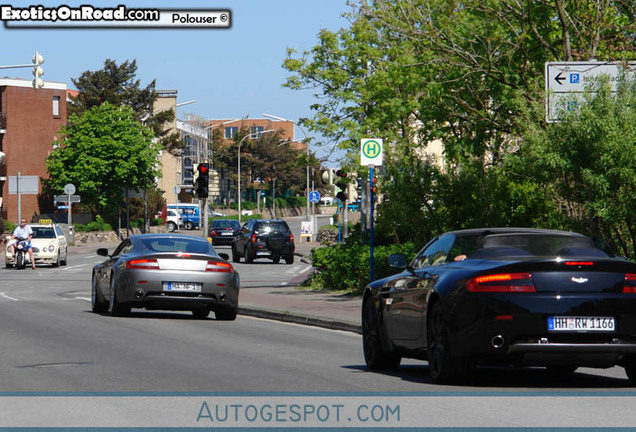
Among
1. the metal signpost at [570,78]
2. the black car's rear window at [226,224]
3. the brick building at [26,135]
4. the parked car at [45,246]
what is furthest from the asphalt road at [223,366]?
the brick building at [26,135]

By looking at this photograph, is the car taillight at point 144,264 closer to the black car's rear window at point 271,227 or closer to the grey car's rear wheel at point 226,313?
the grey car's rear wheel at point 226,313

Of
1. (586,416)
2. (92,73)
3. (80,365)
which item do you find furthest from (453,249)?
(92,73)

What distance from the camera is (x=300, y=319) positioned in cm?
2036

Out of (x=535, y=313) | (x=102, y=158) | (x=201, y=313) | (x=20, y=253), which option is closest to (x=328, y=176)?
(x=20, y=253)

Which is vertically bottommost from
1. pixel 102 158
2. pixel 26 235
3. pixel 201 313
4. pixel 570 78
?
pixel 201 313

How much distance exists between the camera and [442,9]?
26.4m

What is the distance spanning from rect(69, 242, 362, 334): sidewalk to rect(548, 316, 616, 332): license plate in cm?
825

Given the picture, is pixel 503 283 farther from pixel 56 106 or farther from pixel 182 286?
pixel 56 106

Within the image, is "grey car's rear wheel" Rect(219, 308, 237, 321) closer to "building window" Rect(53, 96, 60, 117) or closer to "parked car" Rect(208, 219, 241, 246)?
"parked car" Rect(208, 219, 241, 246)

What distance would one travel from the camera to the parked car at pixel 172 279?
20.0 m

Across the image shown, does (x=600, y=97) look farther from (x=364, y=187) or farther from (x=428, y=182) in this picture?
(x=364, y=187)

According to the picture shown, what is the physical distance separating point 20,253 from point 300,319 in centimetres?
2517

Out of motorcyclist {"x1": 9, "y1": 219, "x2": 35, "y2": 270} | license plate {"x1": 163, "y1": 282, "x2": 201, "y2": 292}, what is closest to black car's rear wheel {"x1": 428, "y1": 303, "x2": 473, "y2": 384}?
license plate {"x1": 163, "y1": 282, "x2": 201, "y2": 292}

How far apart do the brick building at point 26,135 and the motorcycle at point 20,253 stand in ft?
162
